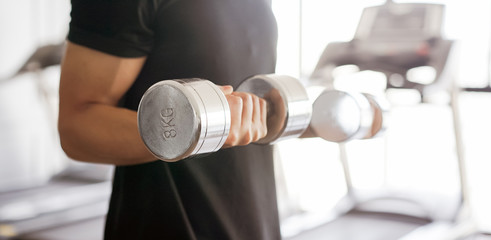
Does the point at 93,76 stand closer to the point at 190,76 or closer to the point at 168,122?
the point at 190,76

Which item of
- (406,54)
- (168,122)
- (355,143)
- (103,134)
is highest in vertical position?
(168,122)

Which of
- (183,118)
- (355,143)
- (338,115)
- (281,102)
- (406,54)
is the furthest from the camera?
(355,143)

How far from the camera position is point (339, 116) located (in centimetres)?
84

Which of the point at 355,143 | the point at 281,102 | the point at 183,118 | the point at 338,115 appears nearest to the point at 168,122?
the point at 183,118

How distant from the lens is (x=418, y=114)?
3.84m

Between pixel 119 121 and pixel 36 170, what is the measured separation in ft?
11.6

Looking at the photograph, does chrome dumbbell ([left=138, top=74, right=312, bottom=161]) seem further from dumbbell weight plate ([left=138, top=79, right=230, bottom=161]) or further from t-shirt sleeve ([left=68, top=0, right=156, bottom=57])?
t-shirt sleeve ([left=68, top=0, right=156, bottom=57])

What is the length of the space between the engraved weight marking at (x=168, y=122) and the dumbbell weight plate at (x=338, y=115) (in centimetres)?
35

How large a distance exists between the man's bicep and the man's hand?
26cm

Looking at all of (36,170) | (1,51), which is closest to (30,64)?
(1,51)

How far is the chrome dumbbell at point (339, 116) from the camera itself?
2.76 feet

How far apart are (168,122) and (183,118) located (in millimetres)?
18

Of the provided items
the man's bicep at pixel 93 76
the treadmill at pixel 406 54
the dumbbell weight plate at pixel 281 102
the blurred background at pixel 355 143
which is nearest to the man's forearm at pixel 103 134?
the man's bicep at pixel 93 76

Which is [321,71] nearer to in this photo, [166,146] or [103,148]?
[103,148]
